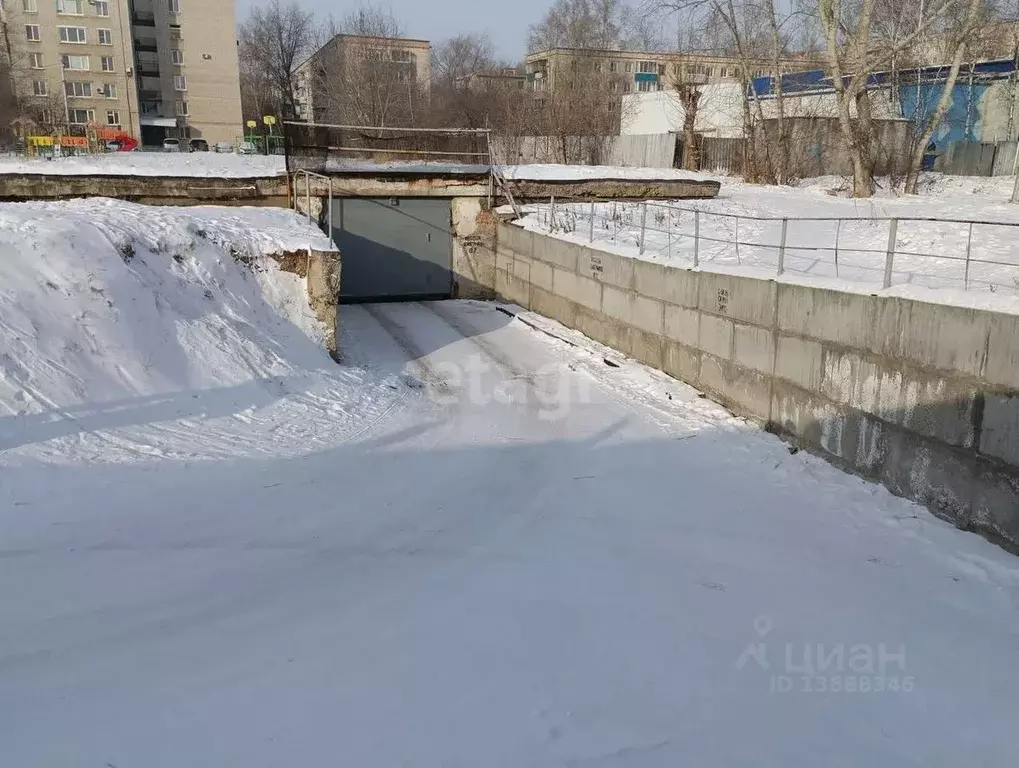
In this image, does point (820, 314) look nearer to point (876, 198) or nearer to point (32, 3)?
point (876, 198)

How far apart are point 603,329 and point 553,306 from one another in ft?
7.90

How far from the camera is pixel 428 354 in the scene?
43.8ft

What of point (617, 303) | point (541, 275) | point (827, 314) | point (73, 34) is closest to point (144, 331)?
point (617, 303)

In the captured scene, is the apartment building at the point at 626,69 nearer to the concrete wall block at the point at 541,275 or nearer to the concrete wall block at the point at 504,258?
the concrete wall block at the point at 504,258

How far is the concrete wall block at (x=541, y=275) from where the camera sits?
653 inches

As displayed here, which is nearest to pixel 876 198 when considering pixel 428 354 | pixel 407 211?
pixel 407 211

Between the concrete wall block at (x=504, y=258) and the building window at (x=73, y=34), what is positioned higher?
the building window at (x=73, y=34)

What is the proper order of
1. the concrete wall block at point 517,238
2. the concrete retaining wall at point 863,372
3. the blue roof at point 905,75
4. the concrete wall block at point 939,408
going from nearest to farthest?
1. the concrete retaining wall at point 863,372
2. the concrete wall block at point 939,408
3. the concrete wall block at point 517,238
4. the blue roof at point 905,75

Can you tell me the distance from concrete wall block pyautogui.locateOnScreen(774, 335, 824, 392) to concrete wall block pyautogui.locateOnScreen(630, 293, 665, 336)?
121 inches

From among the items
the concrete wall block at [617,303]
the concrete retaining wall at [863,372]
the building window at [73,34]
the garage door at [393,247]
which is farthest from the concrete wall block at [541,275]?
the building window at [73,34]

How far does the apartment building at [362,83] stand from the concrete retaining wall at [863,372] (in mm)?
31259

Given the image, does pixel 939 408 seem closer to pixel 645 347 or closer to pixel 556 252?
pixel 645 347

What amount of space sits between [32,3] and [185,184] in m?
60.6

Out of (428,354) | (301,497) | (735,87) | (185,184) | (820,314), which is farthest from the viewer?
(735,87)
